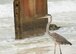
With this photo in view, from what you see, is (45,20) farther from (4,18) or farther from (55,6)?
(55,6)

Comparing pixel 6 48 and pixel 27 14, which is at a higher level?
pixel 27 14

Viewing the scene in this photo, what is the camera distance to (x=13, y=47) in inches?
257

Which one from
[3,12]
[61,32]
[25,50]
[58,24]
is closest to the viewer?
[25,50]

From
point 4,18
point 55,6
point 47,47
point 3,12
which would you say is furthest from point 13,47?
point 55,6

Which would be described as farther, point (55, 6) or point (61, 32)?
point (55, 6)

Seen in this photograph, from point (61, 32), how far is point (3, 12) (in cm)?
338

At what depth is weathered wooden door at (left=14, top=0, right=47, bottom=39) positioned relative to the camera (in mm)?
7066

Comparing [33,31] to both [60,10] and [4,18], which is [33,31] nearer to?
[4,18]

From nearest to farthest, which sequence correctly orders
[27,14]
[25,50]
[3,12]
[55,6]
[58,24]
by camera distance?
[25,50]
[27,14]
[58,24]
[3,12]
[55,6]

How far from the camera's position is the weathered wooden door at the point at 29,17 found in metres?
7.07

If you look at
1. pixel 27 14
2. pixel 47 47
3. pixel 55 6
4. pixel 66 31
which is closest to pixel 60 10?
pixel 55 6

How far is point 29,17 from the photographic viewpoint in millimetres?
7258

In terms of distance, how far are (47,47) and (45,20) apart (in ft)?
4.13

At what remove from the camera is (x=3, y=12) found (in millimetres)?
10523
